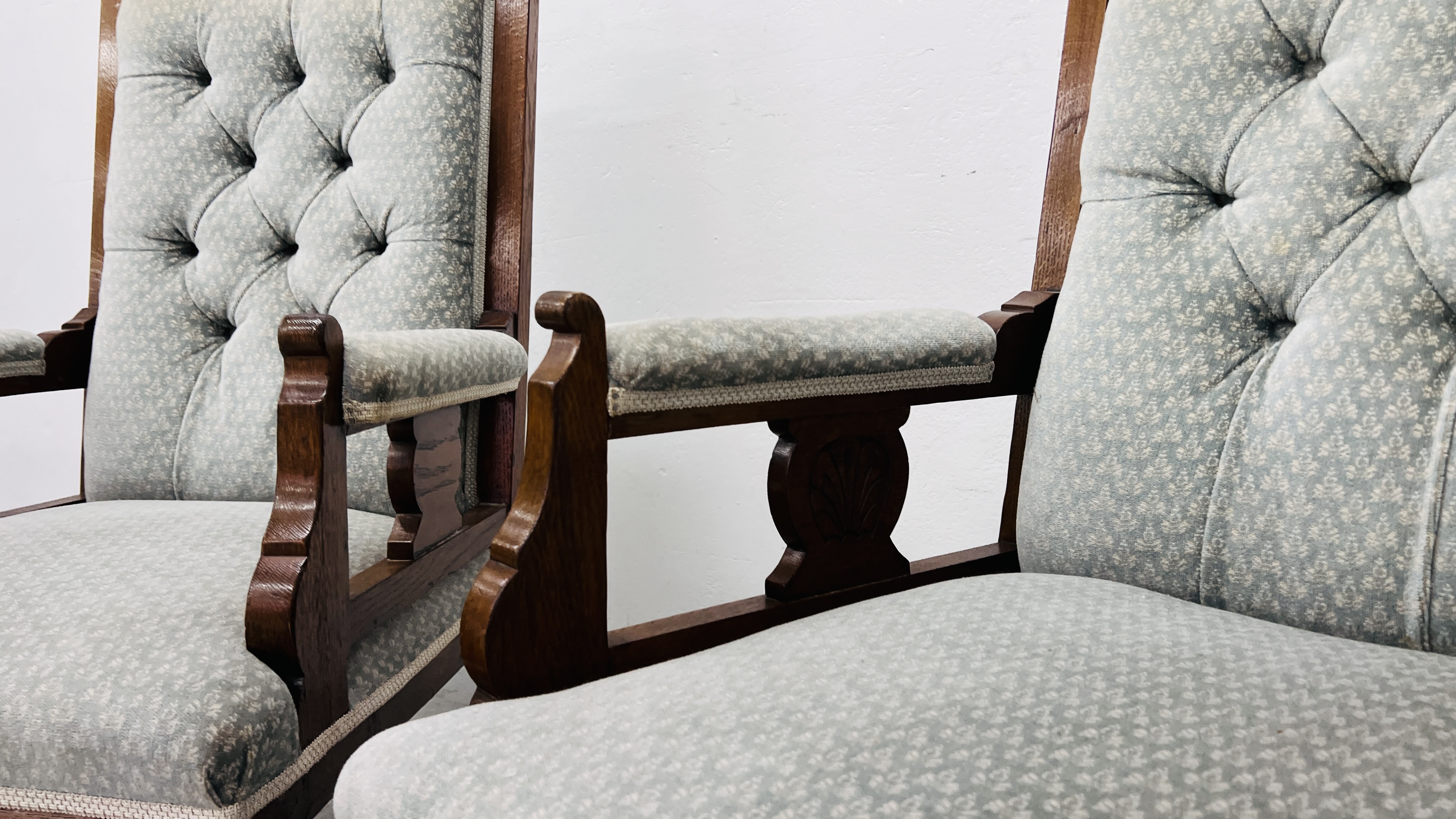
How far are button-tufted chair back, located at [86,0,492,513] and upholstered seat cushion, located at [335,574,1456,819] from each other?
2.15 ft

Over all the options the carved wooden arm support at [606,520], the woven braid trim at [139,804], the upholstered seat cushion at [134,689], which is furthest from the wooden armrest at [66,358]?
the carved wooden arm support at [606,520]

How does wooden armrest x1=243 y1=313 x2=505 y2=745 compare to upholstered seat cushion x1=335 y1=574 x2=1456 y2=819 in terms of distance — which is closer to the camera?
upholstered seat cushion x1=335 y1=574 x2=1456 y2=819

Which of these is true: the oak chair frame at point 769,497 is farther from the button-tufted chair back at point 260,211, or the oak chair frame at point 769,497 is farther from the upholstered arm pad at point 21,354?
the upholstered arm pad at point 21,354

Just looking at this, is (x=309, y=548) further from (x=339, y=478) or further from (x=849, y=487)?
(x=849, y=487)

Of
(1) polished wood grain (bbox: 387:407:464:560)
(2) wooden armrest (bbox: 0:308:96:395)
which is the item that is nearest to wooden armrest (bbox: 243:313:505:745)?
(1) polished wood grain (bbox: 387:407:464:560)

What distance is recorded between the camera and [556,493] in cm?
55

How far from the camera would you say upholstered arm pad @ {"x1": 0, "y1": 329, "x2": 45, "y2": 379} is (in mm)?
1029

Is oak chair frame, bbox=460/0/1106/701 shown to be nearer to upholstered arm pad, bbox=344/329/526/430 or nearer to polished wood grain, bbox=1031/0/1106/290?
polished wood grain, bbox=1031/0/1106/290

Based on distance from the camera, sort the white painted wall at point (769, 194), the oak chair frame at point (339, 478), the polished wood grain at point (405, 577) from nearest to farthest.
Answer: the oak chair frame at point (339, 478) < the polished wood grain at point (405, 577) < the white painted wall at point (769, 194)

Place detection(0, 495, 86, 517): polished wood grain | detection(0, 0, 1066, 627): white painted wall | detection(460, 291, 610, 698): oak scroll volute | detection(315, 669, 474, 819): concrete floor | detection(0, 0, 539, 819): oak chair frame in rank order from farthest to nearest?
detection(315, 669, 474, 819): concrete floor
detection(0, 0, 1066, 627): white painted wall
detection(0, 495, 86, 517): polished wood grain
detection(0, 0, 539, 819): oak chair frame
detection(460, 291, 610, 698): oak scroll volute

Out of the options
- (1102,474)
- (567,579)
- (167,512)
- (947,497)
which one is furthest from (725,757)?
(947,497)

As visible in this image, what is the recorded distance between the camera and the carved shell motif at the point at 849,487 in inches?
26.5

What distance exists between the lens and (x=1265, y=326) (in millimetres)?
679

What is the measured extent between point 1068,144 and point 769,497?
0.45 m
